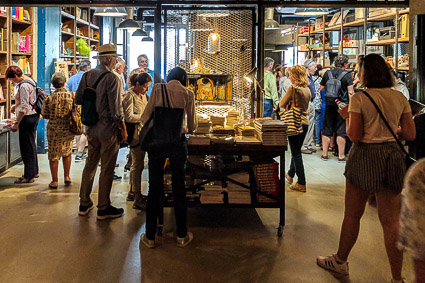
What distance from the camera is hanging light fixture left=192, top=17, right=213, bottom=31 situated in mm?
5793

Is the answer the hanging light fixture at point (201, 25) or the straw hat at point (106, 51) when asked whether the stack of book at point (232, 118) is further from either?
the straw hat at point (106, 51)

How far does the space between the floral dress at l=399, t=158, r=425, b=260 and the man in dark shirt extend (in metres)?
6.70

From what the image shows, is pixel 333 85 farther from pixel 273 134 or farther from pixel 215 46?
pixel 273 134

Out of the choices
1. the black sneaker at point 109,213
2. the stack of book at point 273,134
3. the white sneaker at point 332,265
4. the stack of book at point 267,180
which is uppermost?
the stack of book at point 273,134

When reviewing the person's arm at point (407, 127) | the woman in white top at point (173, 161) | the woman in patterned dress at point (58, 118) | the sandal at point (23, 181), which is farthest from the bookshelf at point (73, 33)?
the person's arm at point (407, 127)

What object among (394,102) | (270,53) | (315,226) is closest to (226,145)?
(315,226)

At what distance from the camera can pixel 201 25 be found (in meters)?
5.81

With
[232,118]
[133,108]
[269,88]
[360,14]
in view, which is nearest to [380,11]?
[360,14]

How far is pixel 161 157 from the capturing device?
4008 mm

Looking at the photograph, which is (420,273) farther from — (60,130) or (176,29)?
(60,130)

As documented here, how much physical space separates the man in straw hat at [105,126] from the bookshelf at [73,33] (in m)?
5.27

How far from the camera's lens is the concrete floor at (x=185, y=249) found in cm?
358

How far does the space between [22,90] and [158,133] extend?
131 inches

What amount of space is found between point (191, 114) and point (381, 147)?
5.39 feet
